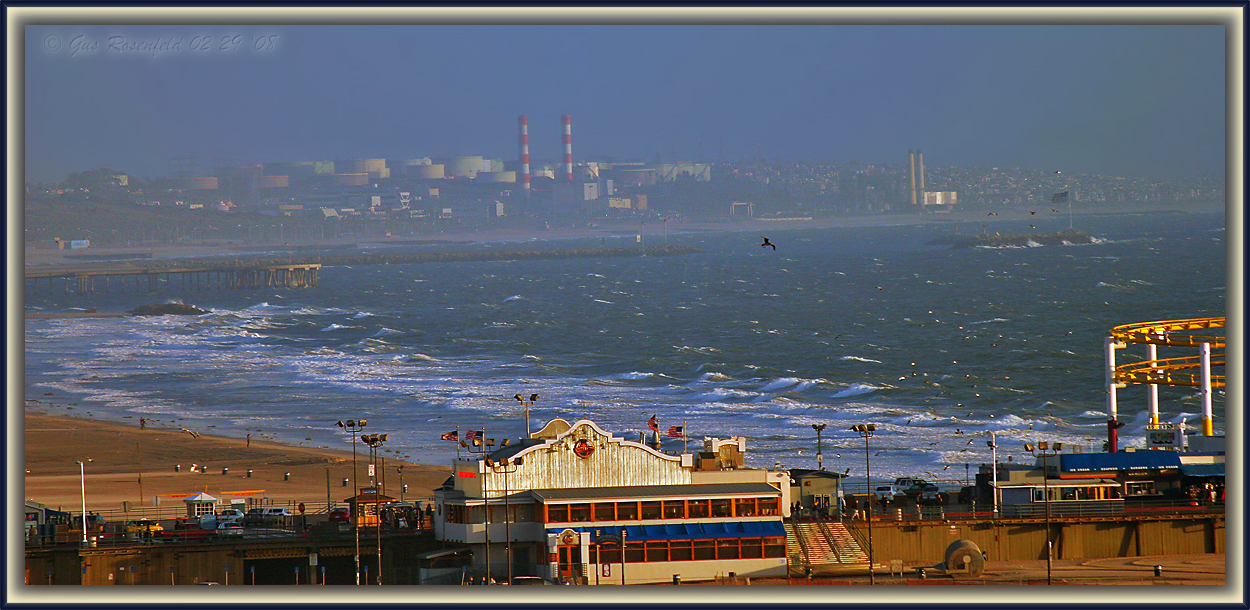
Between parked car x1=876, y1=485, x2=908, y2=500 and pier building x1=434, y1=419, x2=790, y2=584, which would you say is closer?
pier building x1=434, y1=419, x2=790, y2=584

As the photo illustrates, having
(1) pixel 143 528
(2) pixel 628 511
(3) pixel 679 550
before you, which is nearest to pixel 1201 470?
(3) pixel 679 550

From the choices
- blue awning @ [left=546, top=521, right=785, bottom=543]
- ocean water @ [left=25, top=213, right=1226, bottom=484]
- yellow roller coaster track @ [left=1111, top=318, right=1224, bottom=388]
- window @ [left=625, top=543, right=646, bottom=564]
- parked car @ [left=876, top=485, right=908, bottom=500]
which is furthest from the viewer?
ocean water @ [left=25, top=213, right=1226, bottom=484]

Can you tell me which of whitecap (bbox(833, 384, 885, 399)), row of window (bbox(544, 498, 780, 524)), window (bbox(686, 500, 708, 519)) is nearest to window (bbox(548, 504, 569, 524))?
row of window (bbox(544, 498, 780, 524))

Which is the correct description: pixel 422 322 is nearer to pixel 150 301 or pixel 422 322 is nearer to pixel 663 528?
pixel 150 301

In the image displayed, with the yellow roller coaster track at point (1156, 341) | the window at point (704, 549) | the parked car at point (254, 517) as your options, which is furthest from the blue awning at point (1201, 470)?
the parked car at point (254, 517)

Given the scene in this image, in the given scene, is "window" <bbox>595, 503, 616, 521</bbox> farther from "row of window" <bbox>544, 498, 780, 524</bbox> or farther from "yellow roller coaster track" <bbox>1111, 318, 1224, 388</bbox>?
"yellow roller coaster track" <bbox>1111, 318, 1224, 388</bbox>

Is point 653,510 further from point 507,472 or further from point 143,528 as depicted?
point 143,528
